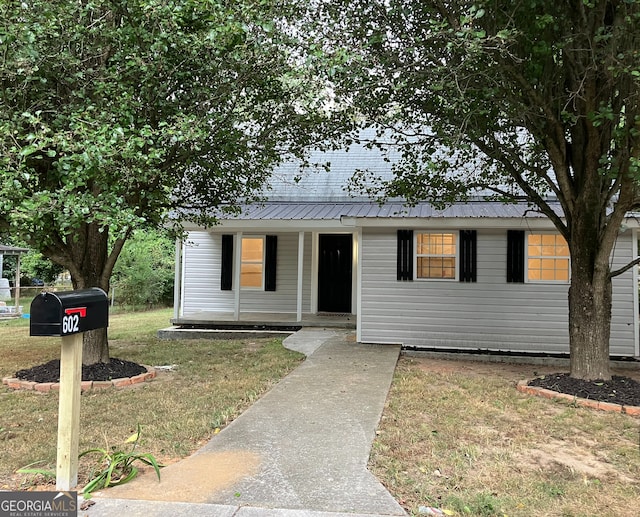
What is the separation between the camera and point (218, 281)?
39.7ft

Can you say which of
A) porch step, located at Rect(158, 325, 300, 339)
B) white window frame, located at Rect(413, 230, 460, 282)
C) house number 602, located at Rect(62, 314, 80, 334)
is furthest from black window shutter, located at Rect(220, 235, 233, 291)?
house number 602, located at Rect(62, 314, 80, 334)

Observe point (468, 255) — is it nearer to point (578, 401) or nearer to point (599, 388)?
point (599, 388)

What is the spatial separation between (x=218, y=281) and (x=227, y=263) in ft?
2.07

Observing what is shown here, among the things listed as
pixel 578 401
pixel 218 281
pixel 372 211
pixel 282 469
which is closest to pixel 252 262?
pixel 218 281

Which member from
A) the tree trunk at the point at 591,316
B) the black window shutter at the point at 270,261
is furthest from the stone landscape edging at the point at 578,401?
the black window shutter at the point at 270,261

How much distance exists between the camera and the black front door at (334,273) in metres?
11.8

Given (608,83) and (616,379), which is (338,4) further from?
(616,379)

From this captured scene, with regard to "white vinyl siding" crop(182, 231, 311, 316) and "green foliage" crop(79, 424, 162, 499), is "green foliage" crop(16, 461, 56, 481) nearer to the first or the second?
"green foliage" crop(79, 424, 162, 499)

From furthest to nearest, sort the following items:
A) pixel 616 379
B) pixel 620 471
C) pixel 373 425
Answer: pixel 616 379 < pixel 373 425 < pixel 620 471

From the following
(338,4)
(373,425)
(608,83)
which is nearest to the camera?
(373,425)

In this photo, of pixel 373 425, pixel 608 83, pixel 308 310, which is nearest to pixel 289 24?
pixel 608 83

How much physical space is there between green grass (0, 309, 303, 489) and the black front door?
2.97m

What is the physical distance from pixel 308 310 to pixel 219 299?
2445 mm

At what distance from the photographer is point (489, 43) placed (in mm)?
5117
